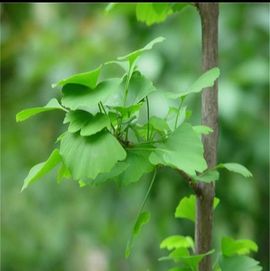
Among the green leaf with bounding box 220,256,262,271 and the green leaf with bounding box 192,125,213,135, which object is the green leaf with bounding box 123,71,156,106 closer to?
the green leaf with bounding box 192,125,213,135

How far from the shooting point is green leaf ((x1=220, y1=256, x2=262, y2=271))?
0.46 metres

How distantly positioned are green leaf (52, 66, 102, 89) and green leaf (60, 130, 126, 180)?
31 mm

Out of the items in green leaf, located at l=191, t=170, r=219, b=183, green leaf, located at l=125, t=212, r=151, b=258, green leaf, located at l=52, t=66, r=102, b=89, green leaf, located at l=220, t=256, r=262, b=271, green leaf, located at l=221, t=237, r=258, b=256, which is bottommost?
green leaf, located at l=220, t=256, r=262, b=271

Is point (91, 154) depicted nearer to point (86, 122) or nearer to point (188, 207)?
point (86, 122)

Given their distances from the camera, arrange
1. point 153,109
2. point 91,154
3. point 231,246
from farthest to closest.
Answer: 1. point 153,109
2. point 231,246
3. point 91,154

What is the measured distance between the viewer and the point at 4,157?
1.60 m

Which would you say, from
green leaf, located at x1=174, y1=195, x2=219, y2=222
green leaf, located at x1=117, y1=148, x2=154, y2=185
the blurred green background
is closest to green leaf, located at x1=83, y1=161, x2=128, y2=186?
green leaf, located at x1=117, y1=148, x2=154, y2=185

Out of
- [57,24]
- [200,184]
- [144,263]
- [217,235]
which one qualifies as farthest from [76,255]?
[200,184]

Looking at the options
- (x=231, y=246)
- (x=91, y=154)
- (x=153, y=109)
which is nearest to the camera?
(x=91, y=154)

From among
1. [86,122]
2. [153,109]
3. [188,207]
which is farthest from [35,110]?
[153,109]

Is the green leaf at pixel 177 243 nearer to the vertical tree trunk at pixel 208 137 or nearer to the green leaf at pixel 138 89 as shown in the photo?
the vertical tree trunk at pixel 208 137

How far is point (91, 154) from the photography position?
375mm

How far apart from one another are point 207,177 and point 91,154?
0.09 m

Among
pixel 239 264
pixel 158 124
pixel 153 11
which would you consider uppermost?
pixel 153 11
